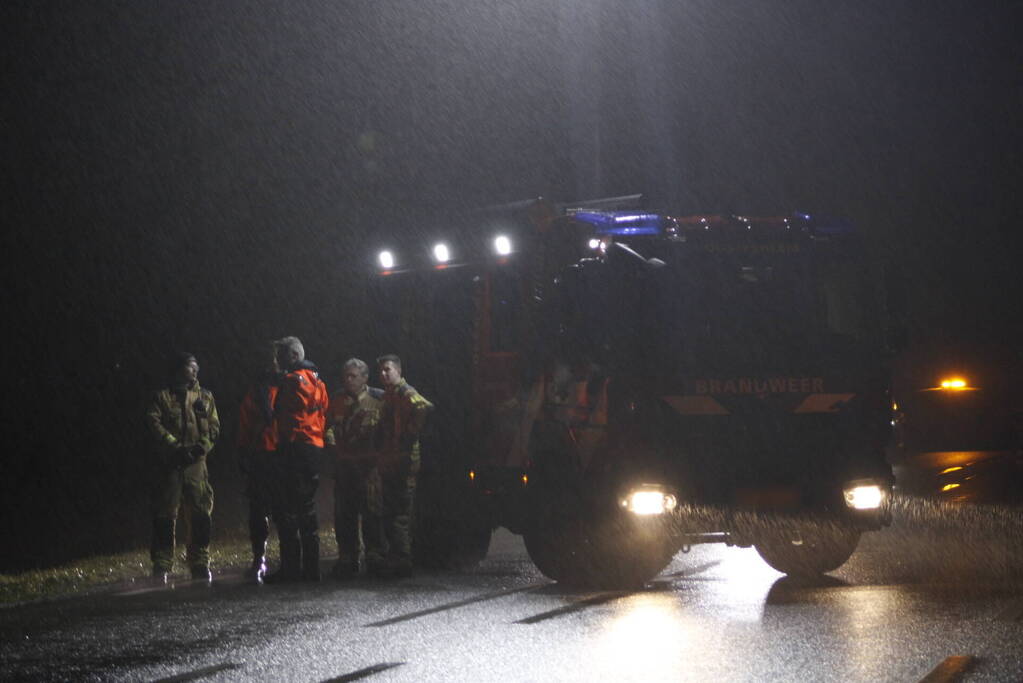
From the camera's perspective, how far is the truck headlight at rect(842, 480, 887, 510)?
10648 millimetres

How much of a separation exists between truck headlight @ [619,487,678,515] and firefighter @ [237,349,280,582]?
2828 mm

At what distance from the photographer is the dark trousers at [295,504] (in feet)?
37.2

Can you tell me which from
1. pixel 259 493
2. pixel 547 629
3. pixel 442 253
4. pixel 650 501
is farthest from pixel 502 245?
pixel 547 629

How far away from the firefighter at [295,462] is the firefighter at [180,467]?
0.72m

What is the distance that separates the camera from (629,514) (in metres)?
10.4

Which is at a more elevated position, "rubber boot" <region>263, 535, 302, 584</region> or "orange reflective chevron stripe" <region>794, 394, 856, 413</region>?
"orange reflective chevron stripe" <region>794, 394, 856, 413</region>

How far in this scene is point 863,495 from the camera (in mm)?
10695

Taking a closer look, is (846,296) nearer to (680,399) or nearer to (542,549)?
(680,399)

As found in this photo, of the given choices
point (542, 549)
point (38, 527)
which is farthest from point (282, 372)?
point (38, 527)

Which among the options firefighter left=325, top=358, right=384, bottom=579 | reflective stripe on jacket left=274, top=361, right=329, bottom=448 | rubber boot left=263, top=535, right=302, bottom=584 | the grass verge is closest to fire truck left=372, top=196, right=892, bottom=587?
firefighter left=325, top=358, right=384, bottom=579

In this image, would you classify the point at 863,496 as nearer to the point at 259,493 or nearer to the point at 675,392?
the point at 675,392

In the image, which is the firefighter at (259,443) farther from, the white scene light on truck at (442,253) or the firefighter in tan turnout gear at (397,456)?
the white scene light on truck at (442,253)

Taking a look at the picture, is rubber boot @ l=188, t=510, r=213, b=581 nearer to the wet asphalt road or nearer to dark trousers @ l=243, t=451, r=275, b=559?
the wet asphalt road

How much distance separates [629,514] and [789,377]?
156cm
